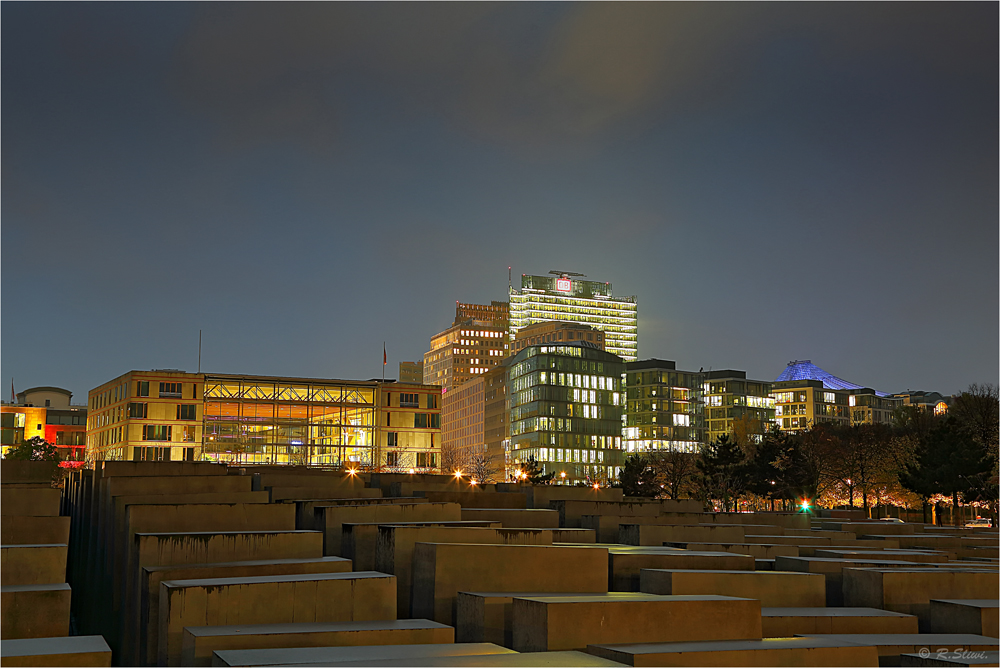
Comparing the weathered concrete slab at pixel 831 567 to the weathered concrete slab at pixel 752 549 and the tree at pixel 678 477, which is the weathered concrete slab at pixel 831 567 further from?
the tree at pixel 678 477

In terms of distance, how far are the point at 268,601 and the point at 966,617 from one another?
11.4 m

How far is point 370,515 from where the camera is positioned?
22.1 m

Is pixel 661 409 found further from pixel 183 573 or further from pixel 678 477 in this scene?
pixel 183 573

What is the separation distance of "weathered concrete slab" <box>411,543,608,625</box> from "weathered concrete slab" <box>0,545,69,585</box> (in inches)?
245

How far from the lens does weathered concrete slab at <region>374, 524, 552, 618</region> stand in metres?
18.2

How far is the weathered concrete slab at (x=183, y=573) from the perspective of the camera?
51.9 ft

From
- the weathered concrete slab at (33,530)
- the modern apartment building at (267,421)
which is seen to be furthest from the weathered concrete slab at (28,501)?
the modern apartment building at (267,421)

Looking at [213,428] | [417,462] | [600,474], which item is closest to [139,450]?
[213,428]

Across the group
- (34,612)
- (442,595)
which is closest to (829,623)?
(442,595)

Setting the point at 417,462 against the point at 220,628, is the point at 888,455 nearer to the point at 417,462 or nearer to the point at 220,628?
the point at 417,462

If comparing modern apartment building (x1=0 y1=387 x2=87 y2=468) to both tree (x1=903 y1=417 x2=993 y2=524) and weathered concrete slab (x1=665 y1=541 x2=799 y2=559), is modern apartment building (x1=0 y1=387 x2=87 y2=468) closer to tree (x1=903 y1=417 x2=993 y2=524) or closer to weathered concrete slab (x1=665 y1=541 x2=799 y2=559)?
tree (x1=903 y1=417 x2=993 y2=524)

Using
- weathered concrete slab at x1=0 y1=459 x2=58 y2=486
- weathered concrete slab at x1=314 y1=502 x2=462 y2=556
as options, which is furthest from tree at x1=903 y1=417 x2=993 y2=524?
weathered concrete slab at x1=0 y1=459 x2=58 y2=486

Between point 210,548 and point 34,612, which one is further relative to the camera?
point 210,548

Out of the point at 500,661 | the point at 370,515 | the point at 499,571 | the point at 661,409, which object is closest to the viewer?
the point at 500,661
